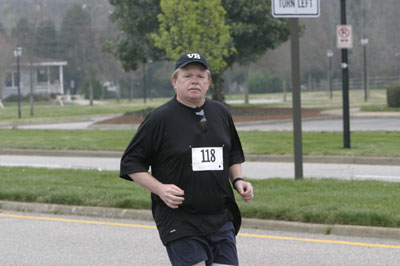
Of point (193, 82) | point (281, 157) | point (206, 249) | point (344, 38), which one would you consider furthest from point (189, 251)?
point (344, 38)

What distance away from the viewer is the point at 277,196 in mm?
10703

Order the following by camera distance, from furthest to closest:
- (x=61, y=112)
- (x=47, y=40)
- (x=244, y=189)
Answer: (x=47, y=40) → (x=61, y=112) → (x=244, y=189)

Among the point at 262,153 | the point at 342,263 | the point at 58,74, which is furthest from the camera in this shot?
the point at 58,74

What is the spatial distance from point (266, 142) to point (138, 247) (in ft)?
41.3

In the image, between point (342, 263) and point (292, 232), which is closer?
point (342, 263)

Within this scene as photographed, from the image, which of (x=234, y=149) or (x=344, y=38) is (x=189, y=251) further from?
(x=344, y=38)

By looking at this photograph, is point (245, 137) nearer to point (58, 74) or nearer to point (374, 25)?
point (374, 25)

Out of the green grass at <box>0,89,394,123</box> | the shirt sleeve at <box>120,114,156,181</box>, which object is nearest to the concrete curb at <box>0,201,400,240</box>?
the shirt sleeve at <box>120,114,156,181</box>

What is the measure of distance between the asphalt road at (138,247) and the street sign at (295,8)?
3958 mm

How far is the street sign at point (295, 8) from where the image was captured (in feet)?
38.6

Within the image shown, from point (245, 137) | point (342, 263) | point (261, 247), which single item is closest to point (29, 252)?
point (261, 247)

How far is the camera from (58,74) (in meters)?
95.4

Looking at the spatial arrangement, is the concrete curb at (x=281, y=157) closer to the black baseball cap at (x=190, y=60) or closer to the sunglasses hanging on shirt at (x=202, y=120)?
the sunglasses hanging on shirt at (x=202, y=120)

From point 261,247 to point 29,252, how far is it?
2.54 m
